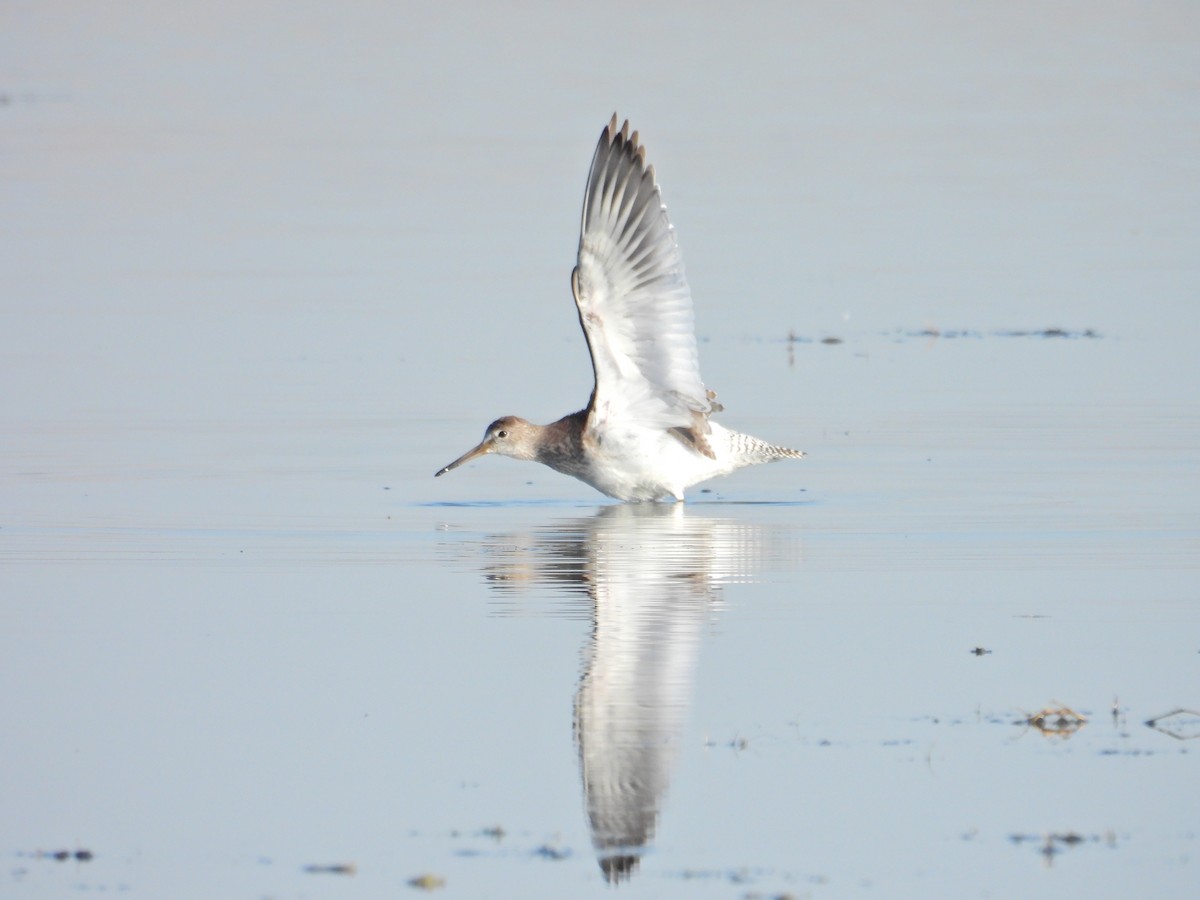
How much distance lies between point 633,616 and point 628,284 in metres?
3.30

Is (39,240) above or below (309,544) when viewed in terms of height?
above

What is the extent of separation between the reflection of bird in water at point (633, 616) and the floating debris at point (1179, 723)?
1.19 metres

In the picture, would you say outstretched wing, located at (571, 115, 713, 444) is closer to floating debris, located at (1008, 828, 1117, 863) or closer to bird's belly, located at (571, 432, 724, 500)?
bird's belly, located at (571, 432, 724, 500)

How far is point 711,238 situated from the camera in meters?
17.9

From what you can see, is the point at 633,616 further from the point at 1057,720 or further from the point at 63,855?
the point at 63,855

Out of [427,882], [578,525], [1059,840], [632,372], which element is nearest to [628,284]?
[632,372]

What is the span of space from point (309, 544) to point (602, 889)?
416 cm

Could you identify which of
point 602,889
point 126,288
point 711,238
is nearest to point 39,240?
point 126,288

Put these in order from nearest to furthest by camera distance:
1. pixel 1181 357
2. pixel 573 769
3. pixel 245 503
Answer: pixel 573 769
pixel 245 503
pixel 1181 357

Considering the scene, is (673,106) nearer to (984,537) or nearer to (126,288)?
(126,288)

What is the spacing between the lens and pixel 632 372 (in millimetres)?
11195

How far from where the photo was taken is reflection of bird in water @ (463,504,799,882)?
5891 mm

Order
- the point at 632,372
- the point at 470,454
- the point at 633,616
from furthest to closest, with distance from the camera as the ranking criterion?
1. the point at 470,454
2. the point at 632,372
3. the point at 633,616

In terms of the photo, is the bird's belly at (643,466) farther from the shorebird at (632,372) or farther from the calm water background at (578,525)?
the calm water background at (578,525)
